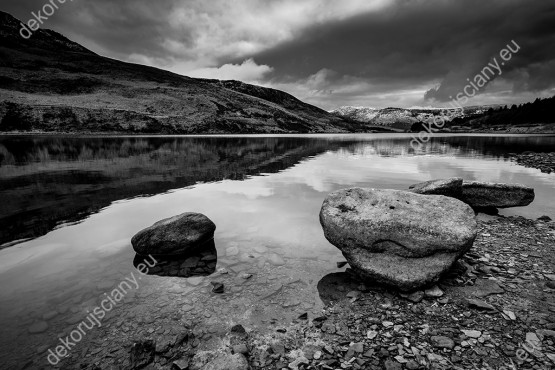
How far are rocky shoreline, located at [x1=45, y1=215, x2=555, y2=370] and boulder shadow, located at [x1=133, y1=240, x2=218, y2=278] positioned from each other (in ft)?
8.69

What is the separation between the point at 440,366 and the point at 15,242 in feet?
50.1

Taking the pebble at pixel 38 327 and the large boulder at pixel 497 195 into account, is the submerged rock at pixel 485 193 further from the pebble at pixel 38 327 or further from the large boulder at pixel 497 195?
the pebble at pixel 38 327

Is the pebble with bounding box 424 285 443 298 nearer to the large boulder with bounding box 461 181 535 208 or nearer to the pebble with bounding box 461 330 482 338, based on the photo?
the pebble with bounding box 461 330 482 338

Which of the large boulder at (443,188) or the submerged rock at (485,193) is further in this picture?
the submerged rock at (485,193)

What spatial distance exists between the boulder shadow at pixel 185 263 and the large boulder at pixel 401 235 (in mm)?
4302

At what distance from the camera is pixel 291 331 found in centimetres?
671

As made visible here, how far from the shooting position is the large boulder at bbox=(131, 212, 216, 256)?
10641mm

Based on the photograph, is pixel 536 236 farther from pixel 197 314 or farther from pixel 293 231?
pixel 197 314

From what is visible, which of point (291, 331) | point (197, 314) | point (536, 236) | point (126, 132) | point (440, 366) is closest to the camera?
point (440, 366)

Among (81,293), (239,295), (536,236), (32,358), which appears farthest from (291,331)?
(536,236)

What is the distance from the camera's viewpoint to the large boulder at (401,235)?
8125 mm

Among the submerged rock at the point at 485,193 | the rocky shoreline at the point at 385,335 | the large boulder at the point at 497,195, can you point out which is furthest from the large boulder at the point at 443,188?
the rocky shoreline at the point at 385,335

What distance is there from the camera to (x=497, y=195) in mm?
15352

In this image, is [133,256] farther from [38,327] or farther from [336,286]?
[336,286]
